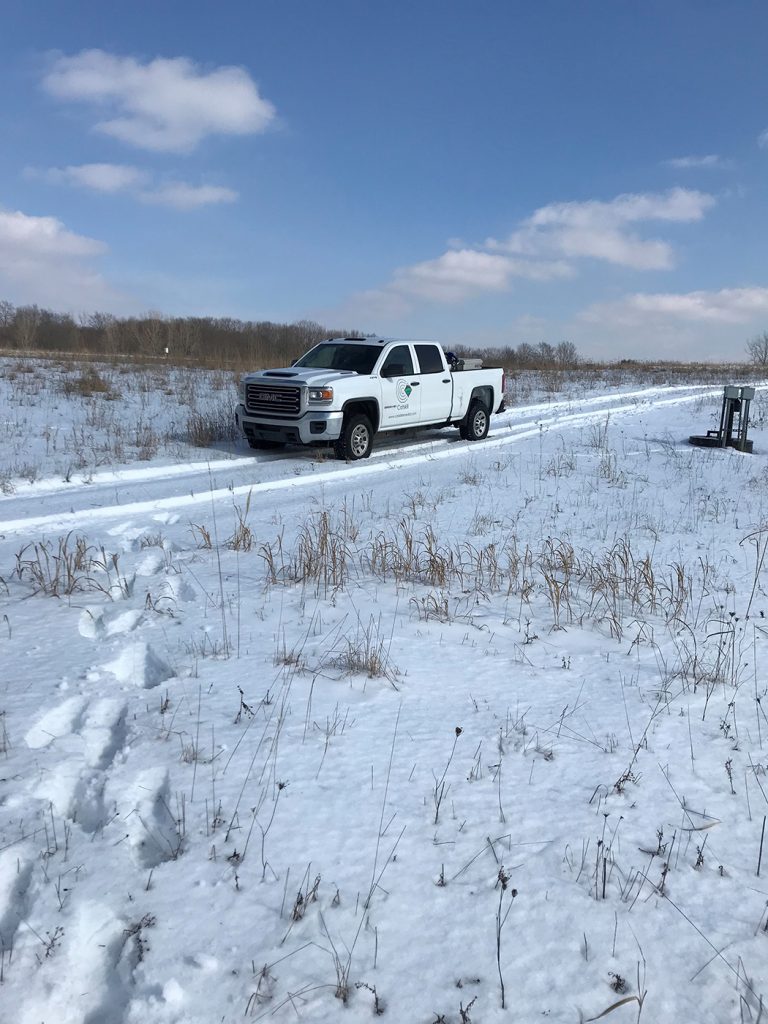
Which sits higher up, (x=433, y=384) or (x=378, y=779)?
(x=433, y=384)

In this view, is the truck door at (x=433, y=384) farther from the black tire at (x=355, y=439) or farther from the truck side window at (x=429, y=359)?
the black tire at (x=355, y=439)

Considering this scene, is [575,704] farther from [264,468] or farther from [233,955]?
[264,468]

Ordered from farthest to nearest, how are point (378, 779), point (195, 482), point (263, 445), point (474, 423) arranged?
point (474, 423) < point (263, 445) < point (195, 482) < point (378, 779)

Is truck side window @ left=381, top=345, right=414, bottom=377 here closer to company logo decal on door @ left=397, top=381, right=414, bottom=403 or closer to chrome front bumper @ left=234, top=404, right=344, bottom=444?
company logo decal on door @ left=397, top=381, right=414, bottom=403

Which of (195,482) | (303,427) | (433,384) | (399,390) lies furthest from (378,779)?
(433,384)

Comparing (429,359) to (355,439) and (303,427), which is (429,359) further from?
(303,427)

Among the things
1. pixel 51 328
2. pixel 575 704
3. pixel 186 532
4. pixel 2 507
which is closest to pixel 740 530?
pixel 575 704

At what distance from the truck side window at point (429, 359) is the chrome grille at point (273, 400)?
9.58ft

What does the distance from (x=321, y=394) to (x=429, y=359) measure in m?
3.14

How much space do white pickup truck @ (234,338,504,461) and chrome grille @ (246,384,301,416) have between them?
0.05ft

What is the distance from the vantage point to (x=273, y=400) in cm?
1128

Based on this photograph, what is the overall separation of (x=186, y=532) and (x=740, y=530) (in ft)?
18.7

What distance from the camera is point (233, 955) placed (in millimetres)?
2113

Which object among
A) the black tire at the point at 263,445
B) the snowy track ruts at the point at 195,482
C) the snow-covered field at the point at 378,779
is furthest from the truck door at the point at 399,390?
the snow-covered field at the point at 378,779
